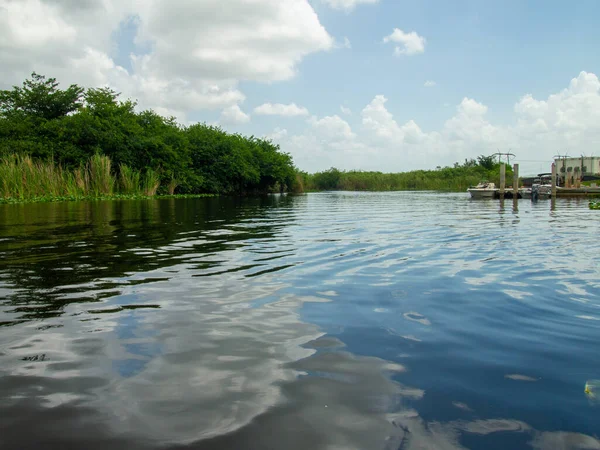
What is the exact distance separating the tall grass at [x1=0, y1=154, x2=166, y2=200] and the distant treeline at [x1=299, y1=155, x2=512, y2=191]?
126ft

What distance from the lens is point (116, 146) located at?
1420 inches

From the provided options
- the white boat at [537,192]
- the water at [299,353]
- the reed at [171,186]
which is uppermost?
the reed at [171,186]

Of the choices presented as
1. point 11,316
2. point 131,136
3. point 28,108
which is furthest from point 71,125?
point 11,316

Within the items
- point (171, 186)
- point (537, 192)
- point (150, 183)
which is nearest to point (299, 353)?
point (150, 183)

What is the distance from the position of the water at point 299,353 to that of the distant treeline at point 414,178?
64.2 m

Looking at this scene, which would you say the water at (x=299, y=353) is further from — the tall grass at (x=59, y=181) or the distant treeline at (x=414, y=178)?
the distant treeline at (x=414, y=178)

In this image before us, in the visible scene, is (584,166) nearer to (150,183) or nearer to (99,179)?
(150,183)

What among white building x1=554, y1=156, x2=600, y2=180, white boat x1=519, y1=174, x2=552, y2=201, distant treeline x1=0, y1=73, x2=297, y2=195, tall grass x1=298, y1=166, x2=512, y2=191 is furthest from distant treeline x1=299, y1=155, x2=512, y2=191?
white boat x1=519, y1=174, x2=552, y2=201

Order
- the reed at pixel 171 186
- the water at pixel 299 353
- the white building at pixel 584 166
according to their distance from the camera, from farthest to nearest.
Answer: the white building at pixel 584 166 → the reed at pixel 171 186 → the water at pixel 299 353

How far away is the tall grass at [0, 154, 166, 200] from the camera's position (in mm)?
24859

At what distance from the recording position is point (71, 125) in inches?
1393

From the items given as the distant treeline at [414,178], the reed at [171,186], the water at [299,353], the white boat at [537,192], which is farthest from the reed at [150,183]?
the distant treeline at [414,178]

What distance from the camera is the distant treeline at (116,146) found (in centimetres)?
3253

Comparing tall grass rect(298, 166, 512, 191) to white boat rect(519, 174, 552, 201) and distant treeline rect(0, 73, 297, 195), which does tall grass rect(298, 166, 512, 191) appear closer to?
distant treeline rect(0, 73, 297, 195)
